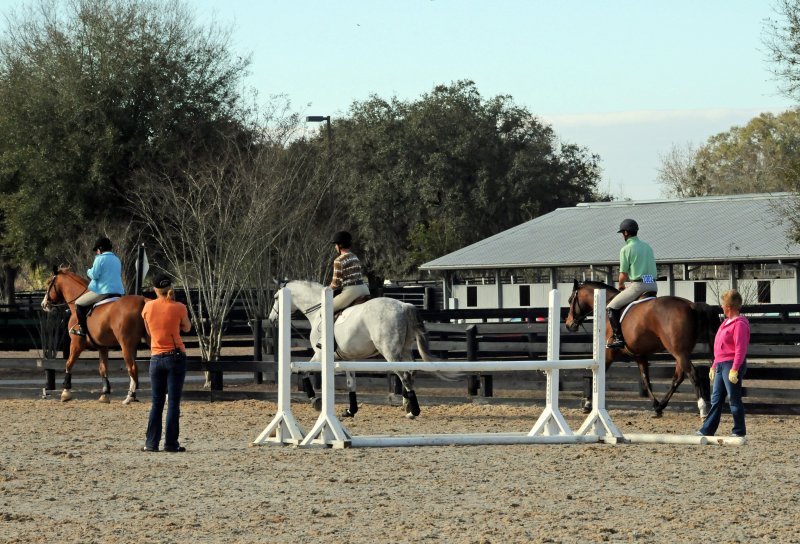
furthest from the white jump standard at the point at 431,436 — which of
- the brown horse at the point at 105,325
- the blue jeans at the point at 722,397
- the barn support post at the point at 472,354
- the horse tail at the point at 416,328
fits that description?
the brown horse at the point at 105,325

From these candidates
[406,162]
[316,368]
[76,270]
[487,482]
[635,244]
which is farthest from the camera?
[406,162]

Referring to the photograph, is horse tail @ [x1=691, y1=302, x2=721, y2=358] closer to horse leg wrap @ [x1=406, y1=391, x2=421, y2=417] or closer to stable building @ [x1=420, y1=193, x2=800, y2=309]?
horse leg wrap @ [x1=406, y1=391, x2=421, y2=417]

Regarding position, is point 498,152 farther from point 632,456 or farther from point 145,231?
point 632,456

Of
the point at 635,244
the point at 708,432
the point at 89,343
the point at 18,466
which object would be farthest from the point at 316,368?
the point at 89,343

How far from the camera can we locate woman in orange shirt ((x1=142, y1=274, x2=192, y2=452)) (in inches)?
490

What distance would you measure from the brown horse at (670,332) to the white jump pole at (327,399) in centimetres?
546

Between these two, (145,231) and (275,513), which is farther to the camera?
(145,231)

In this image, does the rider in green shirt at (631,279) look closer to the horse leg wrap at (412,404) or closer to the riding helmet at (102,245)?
the horse leg wrap at (412,404)

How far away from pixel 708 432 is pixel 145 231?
94.4 ft

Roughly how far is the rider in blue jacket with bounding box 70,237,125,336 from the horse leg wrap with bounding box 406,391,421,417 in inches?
219

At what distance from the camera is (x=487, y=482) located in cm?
1002

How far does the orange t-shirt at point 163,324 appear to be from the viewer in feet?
41.0

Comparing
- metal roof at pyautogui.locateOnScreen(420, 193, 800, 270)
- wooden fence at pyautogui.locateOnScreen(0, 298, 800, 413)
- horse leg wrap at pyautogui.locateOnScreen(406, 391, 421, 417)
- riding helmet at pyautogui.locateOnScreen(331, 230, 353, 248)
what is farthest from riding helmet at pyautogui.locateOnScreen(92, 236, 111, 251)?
metal roof at pyautogui.locateOnScreen(420, 193, 800, 270)

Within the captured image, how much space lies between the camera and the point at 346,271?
15.9m
